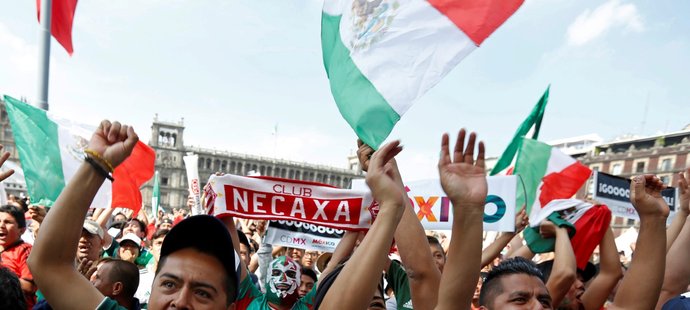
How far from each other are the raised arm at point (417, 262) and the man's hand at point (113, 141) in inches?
41.0

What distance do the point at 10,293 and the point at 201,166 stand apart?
9830cm

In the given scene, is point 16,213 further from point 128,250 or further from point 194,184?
point 194,184

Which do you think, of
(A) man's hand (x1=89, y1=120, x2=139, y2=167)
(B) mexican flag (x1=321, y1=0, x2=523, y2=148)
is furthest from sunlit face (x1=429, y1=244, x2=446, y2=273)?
(A) man's hand (x1=89, y1=120, x2=139, y2=167)

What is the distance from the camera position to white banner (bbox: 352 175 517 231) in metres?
4.80

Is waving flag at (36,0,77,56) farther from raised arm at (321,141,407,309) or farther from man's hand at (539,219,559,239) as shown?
man's hand at (539,219,559,239)

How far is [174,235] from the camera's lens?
202 centimetres

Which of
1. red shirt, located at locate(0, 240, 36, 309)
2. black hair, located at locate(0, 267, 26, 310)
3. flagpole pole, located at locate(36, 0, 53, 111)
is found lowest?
red shirt, located at locate(0, 240, 36, 309)

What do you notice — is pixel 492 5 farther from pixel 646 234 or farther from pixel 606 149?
pixel 606 149

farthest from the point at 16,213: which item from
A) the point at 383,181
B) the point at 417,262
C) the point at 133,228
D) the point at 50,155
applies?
the point at 383,181

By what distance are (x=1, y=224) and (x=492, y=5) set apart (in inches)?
165

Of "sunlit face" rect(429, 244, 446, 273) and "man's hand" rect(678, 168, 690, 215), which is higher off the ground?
"man's hand" rect(678, 168, 690, 215)

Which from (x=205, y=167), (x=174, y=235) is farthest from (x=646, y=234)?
(x=205, y=167)

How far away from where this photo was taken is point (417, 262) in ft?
8.41

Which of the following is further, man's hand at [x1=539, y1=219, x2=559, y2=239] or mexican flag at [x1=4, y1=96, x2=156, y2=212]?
mexican flag at [x1=4, y1=96, x2=156, y2=212]
